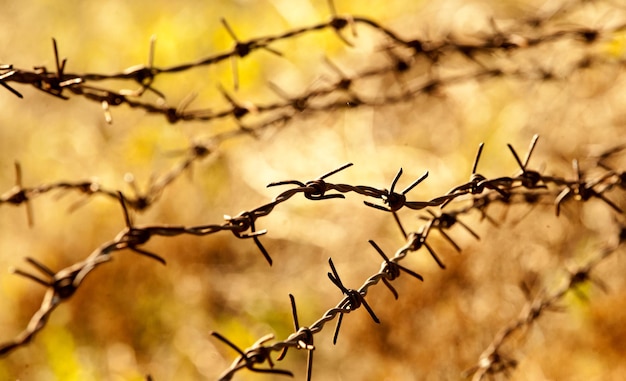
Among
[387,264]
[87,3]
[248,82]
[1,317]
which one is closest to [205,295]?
[1,317]

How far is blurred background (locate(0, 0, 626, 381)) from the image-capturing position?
126 inches

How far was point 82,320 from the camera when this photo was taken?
3709mm

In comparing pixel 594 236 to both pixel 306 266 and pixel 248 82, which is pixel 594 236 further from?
pixel 248 82

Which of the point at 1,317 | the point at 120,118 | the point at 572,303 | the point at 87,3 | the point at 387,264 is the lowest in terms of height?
the point at 572,303

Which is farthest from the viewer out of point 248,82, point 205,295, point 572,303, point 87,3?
point 87,3

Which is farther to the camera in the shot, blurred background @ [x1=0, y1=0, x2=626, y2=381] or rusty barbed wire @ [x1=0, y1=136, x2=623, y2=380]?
blurred background @ [x1=0, y1=0, x2=626, y2=381]

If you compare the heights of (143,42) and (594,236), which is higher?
(143,42)

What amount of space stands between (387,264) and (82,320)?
259cm

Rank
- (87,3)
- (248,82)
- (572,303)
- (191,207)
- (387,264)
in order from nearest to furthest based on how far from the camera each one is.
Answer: (387,264) < (572,303) < (191,207) < (248,82) < (87,3)

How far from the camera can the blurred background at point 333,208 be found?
126 inches

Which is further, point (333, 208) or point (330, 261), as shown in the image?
point (333, 208)

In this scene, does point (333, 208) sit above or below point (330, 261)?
above

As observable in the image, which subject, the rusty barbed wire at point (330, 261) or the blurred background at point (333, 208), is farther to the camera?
the blurred background at point (333, 208)

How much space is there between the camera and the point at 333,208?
13.3ft
